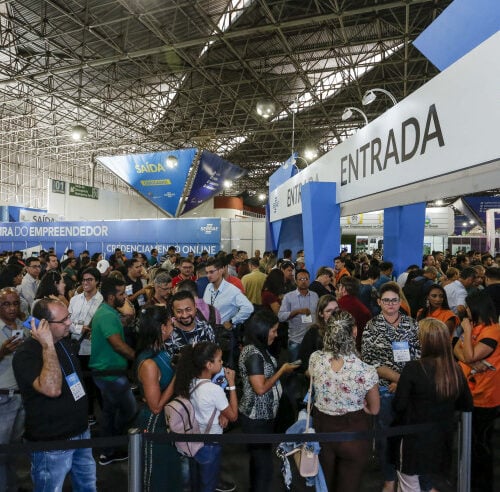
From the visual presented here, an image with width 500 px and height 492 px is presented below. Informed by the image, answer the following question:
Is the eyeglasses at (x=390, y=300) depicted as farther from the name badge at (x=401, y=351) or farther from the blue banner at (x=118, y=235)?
the blue banner at (x=118, y=235)

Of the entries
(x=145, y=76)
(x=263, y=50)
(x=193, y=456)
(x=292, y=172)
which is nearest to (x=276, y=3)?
(x=263, y=50)

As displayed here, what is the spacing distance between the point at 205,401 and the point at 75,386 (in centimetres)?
69

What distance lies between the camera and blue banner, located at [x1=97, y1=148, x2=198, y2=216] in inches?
660

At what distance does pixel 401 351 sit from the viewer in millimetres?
2752

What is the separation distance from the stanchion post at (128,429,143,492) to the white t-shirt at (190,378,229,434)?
1.04 ft

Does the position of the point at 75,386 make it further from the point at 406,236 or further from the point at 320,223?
the point at 406,236

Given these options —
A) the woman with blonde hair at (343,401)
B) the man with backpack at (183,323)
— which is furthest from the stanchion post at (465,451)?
the man with backpack at (183,323)

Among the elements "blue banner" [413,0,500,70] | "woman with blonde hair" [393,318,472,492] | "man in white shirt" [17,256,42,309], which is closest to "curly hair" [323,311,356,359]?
"woman with blonde hair" [393,318,472,492]

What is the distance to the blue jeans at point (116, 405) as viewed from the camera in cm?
310

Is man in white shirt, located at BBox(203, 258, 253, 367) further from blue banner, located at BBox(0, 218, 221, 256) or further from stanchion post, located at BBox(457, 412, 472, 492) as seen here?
blue banner, located at BBox(0, 218, 221, 256)

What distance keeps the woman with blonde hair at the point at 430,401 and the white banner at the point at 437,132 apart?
1222 millimetres

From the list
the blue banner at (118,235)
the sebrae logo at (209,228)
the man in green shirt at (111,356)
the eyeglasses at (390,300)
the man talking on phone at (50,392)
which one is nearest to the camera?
the man talking on phone at (50,392)

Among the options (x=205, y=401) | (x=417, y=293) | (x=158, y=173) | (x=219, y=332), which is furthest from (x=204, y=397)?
(x=158, y=173)

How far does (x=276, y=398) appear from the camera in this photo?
8.38ft
